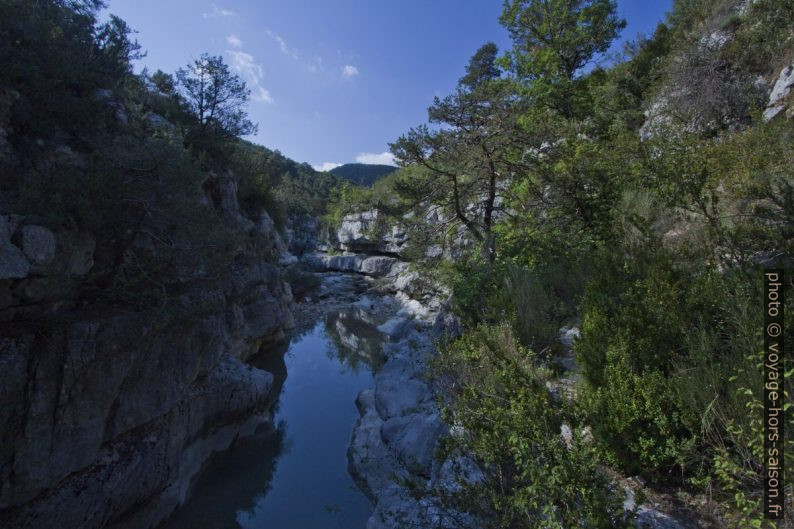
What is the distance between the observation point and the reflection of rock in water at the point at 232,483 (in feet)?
21.7

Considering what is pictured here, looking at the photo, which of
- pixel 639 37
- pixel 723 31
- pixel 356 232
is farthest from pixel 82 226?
pixel 356 232

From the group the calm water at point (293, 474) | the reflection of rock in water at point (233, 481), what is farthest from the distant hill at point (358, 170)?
the reflection of rock in water at point (233, 481)

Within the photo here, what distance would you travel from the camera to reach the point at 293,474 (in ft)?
26.5

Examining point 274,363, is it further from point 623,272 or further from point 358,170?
point 358,170

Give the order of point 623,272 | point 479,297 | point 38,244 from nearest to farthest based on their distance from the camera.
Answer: point 38,244, point 623,272, point 479,297

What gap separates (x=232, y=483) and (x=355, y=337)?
37.4 ft

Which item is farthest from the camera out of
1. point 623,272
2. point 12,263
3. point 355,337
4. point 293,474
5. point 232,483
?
point 355,337

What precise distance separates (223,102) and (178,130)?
11.2 feet

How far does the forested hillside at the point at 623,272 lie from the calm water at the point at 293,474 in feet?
10.0

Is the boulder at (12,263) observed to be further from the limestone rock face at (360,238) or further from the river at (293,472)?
the limestone rock face at (360,238)

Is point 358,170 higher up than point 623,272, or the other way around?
point 358,170

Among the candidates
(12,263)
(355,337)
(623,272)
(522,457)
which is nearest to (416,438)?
(522,457)

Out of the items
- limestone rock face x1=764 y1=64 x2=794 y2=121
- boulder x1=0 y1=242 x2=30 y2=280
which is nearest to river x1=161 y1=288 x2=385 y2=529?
boulder x1=0 y1=242 x2=30 y2=280

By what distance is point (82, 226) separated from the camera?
6.04 meters
